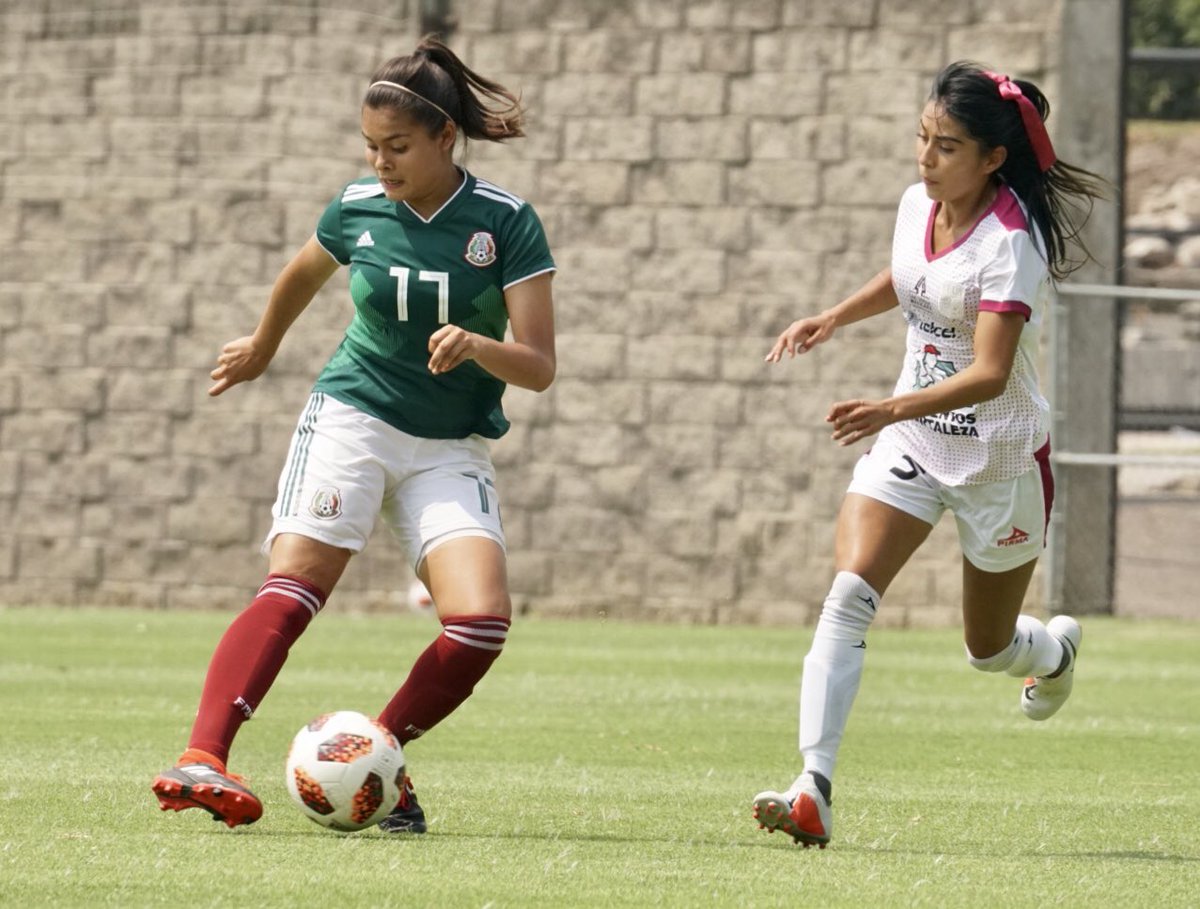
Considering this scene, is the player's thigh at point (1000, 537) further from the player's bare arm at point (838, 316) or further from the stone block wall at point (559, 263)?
the stone block wall at point (559, 263)

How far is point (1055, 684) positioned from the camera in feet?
23.4

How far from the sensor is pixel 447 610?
6.08 metres

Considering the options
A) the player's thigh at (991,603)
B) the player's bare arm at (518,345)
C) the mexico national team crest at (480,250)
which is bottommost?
the player's thigh at (991,603)

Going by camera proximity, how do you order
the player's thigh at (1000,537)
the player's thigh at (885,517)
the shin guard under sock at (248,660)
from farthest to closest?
the player's thigh at (1000,537) → the player's thigh at (885,517) → the shin guard under sock at (248,660)

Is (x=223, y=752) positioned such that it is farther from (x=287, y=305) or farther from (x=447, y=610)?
(x=287, y=305)

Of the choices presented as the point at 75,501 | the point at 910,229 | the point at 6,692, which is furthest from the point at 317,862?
the point at 75,501

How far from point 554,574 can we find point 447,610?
989 cm

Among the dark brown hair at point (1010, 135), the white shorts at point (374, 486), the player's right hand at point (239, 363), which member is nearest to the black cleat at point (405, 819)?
the white shorts at point (374, 486)

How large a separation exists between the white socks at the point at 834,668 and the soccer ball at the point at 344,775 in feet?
3.74

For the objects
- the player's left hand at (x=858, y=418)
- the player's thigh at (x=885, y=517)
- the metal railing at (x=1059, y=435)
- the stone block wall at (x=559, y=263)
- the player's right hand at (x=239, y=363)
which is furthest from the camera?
the stone block wall at (x=559, y=263)

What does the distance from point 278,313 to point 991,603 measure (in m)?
2.36

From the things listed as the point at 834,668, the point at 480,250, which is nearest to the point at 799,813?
the point at 834,668

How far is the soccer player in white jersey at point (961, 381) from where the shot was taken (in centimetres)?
598

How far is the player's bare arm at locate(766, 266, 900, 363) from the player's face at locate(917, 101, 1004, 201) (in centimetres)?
49
